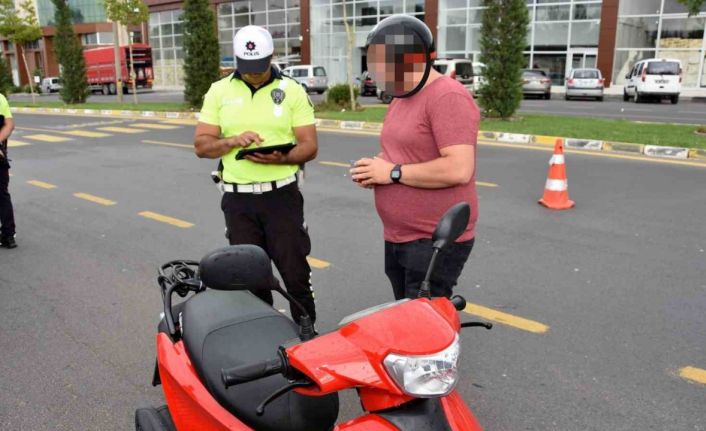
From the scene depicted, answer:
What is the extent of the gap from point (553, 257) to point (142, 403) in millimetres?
3607

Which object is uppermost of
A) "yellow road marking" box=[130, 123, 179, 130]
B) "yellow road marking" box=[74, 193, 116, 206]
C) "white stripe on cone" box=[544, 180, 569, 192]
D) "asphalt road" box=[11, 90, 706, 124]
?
"white stripe on cone" box=[544, 180, 569, 192]

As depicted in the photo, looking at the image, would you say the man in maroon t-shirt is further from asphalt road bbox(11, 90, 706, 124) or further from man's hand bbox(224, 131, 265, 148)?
asphalt road bbox(11, 90, 706, 124)

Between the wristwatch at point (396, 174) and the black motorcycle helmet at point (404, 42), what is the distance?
1.16 ft

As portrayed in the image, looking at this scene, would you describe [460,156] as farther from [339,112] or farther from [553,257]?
[339,112]

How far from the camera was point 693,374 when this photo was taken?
3.36 meters

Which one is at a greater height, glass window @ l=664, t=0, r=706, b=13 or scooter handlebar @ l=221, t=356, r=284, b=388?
glass window @ l=664, t=0, r=706, b=13

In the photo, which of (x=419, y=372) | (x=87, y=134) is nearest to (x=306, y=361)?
(x=419, y=372)

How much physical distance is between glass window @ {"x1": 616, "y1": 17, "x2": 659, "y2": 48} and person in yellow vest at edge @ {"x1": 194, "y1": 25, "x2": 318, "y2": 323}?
31437 millimetres

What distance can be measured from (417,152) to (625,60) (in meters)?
32.6

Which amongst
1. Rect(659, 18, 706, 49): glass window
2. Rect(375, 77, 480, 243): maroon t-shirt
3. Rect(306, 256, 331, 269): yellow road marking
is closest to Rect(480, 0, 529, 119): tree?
Rect(306, 256, 331, 269): yellow road marking

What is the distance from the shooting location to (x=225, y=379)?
4.81 feet

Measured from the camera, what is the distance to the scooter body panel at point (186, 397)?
2.09m

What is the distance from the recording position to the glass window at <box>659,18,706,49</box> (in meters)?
29.0

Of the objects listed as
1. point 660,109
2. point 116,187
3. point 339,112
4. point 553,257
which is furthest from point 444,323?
point 660,109
